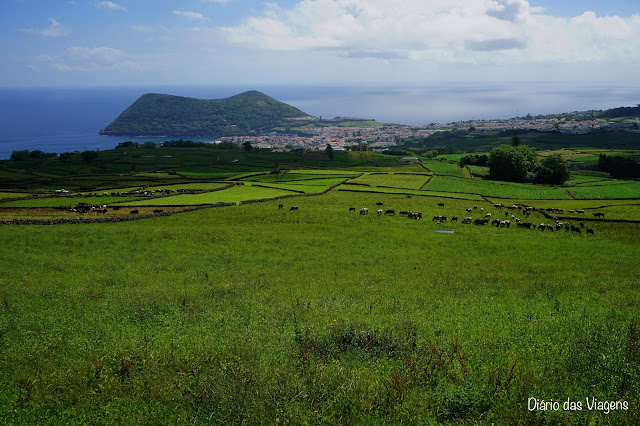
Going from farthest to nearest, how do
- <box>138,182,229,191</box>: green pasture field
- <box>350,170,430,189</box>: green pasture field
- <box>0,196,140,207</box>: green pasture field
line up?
<box>350,170,430,189</box>: green pasture field
<box>138,182,229,191</box>: green pasture field
<box>0,196,140,207</box>: green pasture field

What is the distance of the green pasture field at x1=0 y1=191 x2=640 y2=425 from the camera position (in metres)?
7.64

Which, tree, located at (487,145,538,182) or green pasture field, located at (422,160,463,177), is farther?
green pasture field, located at (422,160,463,177)

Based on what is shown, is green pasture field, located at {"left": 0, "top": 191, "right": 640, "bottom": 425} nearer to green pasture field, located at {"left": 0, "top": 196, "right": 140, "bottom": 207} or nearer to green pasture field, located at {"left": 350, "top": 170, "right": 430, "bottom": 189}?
green pasture field, located at {"left": 0, "top": 196, "right": 140, "bottom": 207}

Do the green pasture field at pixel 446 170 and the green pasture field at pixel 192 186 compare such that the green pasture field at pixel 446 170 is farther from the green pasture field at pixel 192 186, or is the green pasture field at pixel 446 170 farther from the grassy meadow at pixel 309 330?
the grassy meadow at pixel 309 330

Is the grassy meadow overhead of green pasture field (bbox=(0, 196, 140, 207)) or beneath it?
beneath

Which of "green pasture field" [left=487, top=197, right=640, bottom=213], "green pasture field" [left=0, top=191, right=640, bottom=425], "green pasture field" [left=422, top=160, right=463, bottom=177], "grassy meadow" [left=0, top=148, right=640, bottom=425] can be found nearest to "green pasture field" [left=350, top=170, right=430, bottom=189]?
"green pasture field" [left=422, top=160, right=463, bottom=177]

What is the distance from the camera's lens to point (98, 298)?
15.6 meters

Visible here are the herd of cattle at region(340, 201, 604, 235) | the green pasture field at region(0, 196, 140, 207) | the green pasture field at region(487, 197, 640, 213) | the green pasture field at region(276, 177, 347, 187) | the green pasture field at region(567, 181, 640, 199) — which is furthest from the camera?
the green pasture field at region(276, 177, 347, 187)

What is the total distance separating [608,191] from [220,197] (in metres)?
64.5

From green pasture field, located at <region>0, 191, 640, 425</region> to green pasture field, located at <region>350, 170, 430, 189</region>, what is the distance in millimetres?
47950

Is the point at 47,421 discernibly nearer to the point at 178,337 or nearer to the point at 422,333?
the point at 178,337

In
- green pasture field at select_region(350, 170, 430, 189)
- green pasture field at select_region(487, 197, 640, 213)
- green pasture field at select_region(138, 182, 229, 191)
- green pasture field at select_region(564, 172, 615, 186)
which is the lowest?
green pasture field at select_region(487, 197, 640, 213)

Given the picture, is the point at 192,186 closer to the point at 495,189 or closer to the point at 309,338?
the point at 495,189

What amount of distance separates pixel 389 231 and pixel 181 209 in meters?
23.9
